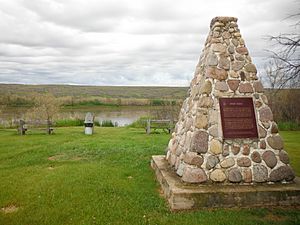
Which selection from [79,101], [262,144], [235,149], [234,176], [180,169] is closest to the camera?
[234,176]

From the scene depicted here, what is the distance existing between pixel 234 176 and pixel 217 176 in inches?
14.5

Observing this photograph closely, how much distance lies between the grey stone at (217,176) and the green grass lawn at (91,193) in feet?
2.26

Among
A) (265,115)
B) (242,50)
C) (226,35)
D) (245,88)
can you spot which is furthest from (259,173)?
(226,35)

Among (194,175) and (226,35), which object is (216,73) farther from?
(194,175)

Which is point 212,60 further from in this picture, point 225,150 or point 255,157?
point 255,157

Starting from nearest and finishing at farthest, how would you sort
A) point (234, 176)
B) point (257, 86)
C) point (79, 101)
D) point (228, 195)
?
1. point (228, 195)
2. point (234, 176)
3. point (257, 86)
4. point (79, 101)

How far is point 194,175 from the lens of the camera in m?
6.03

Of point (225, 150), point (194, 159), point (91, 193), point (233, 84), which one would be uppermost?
point (233, 84)

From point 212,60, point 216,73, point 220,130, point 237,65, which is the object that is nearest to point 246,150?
point 220,130

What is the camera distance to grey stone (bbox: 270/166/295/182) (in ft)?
20.6

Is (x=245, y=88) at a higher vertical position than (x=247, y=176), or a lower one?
higher

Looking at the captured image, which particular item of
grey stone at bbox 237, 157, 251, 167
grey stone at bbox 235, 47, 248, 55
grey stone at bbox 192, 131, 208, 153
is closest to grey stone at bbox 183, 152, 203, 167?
grey stone at bbox 192, 131, 208, 153

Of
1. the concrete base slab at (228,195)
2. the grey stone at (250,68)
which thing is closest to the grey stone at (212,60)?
the grey stone at (250,68)

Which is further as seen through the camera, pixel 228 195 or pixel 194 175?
pixel 194 175
